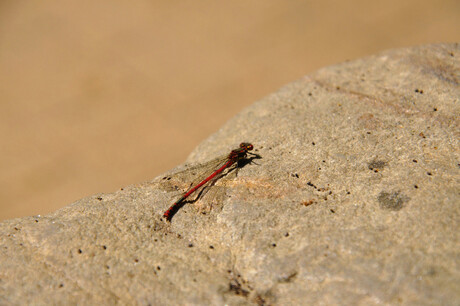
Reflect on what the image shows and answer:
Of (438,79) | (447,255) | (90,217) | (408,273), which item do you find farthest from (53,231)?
(438,79)

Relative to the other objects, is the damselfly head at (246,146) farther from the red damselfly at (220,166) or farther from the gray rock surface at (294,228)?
the gray rock surface at (294,228)

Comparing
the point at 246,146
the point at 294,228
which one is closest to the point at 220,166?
the point at 246,146

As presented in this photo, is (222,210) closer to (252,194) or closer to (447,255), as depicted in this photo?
(252,194)

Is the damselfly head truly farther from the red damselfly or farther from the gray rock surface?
the gray rock surface

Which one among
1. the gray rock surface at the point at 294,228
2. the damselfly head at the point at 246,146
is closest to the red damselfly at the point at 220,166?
the damselfly head at the point at 246,146

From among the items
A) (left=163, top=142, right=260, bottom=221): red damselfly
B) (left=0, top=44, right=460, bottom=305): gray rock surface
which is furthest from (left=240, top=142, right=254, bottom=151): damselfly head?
(left=0, top=44, right=460, bottom=305): gray rock surface

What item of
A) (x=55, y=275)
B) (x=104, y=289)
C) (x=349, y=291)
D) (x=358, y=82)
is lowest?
(x=349, y=291)

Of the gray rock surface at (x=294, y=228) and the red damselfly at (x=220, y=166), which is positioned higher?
the red damselfly at (x=220, y=166)

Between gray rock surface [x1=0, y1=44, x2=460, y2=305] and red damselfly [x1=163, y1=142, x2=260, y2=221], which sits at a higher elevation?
red damselfly [x1=163, y1=142, x2=260, y2=221]
